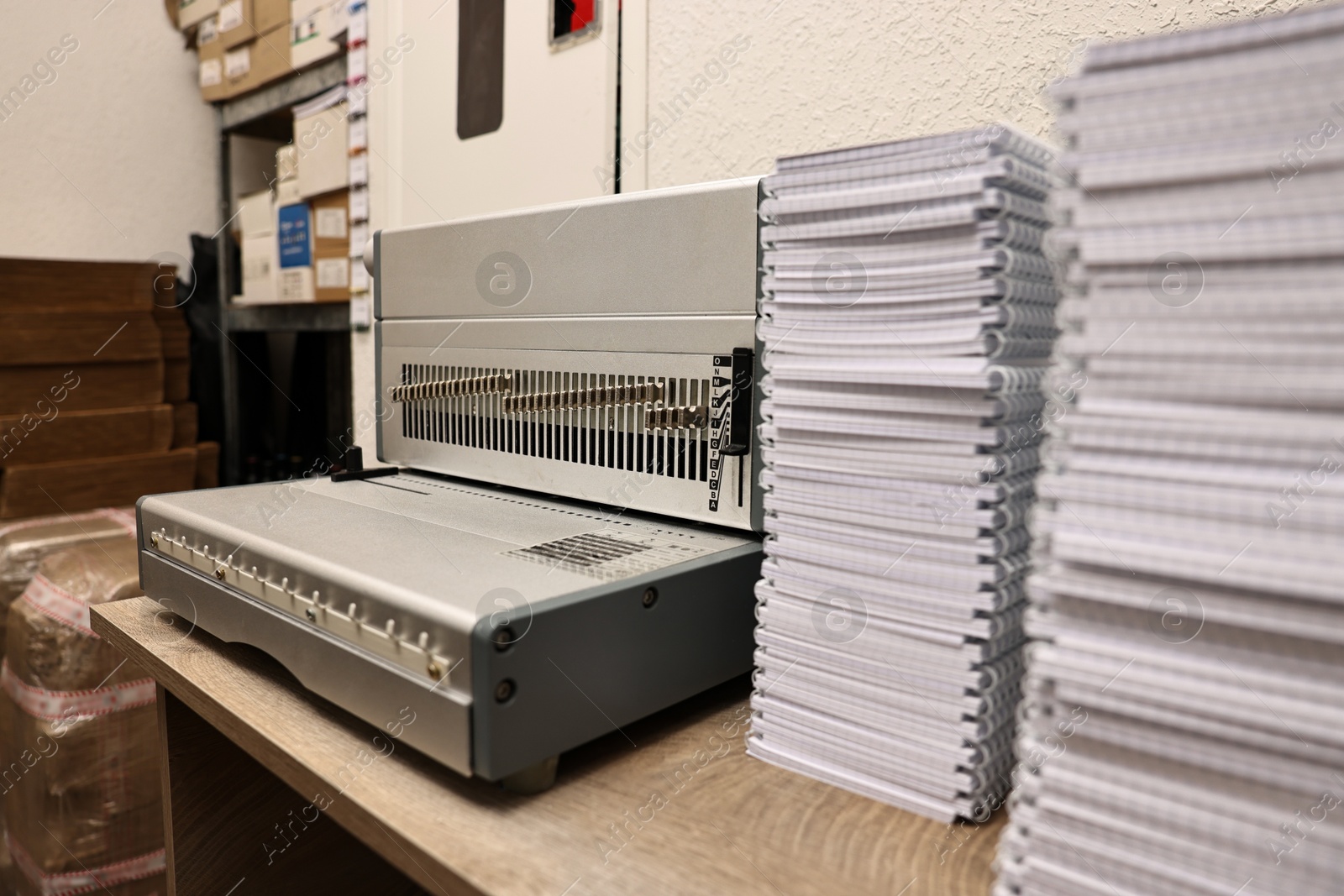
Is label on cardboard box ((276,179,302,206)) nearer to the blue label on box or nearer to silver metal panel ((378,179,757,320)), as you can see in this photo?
the blue label on box

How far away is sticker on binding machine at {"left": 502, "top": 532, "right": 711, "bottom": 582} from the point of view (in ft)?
2.08

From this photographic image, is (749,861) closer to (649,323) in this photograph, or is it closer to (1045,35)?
(649,323)

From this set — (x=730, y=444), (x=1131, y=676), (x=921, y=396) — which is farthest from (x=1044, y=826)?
(x=730, y=444)

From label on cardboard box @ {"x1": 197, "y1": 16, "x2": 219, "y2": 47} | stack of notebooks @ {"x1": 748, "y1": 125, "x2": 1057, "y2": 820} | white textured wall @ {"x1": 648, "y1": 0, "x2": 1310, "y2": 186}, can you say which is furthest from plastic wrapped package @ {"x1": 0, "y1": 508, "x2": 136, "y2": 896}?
stack of notebooks @ {"x1": 748, "y1": 125, "x2": 1057, "y2": 820}

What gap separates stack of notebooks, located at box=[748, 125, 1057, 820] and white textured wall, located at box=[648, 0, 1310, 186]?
0.47 m

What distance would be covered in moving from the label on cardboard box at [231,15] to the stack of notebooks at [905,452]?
7.33 ft

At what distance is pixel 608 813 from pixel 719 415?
0.33 metres

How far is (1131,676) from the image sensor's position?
1.31 ft

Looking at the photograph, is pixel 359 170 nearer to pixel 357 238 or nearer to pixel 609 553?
pixel 357 238

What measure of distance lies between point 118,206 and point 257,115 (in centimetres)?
49

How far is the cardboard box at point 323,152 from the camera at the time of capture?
192 cm

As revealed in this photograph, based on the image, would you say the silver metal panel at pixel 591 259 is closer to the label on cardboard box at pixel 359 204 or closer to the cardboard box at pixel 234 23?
the label on cardboard box at pixel 359 204

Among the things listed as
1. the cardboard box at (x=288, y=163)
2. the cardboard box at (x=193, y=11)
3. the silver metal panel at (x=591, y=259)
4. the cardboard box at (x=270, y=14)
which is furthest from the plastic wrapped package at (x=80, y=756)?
the cardboard box at (x=193, y=11)

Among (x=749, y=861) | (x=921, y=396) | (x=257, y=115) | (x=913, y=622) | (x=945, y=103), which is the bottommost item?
(x=749, y=861)
